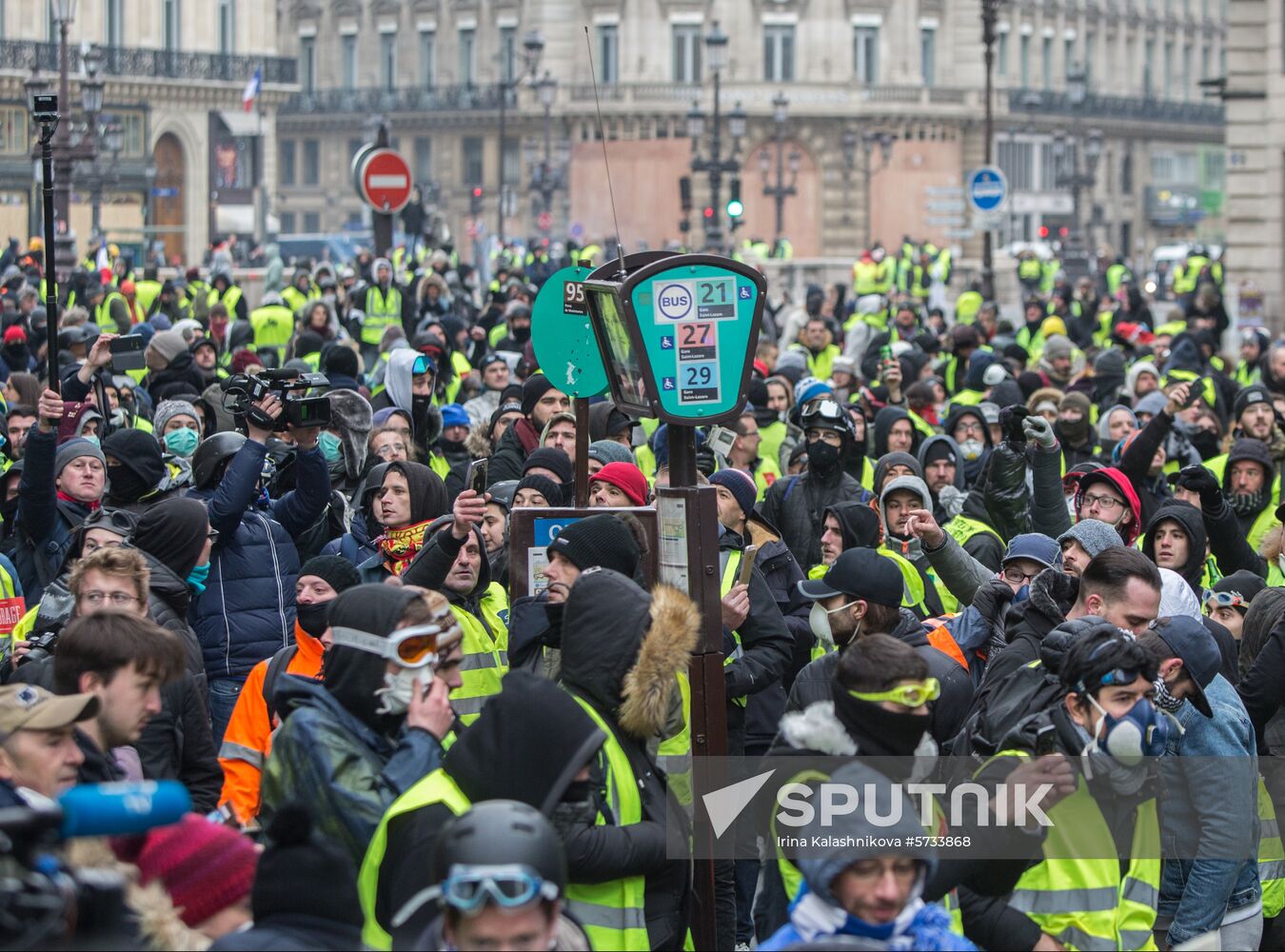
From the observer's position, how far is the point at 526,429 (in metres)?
10.5

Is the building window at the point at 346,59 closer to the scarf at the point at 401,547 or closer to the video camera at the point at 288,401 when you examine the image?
the video camera at the point at 288,401

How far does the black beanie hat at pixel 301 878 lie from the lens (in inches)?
154

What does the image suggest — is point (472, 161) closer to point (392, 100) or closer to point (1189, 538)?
point (392, 100)

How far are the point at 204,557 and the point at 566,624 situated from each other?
223 centimetres

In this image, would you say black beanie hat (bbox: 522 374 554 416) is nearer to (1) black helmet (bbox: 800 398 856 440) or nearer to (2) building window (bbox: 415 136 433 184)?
(1) black helmet (bbox: 800 398 856 440)

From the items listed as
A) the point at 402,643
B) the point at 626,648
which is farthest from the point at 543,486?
the point at 402,643

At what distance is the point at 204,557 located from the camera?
7.02 m

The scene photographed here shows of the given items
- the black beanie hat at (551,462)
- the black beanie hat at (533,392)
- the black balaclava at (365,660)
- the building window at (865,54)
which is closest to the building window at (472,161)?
the building window at (865,54)

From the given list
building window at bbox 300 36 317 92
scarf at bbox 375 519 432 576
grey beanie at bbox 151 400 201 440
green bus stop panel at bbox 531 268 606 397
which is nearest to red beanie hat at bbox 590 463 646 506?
green bus stop panel at bbox 531 268 606 397

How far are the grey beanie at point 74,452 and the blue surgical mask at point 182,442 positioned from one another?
113cm

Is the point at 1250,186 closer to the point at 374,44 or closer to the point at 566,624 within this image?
the point at 566,624

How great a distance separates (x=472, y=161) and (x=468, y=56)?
3242 mm

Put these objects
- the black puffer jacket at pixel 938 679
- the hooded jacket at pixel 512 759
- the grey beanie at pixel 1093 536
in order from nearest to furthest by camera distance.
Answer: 1. the hooded jacket at pixel 512 759
2. the black puffer jacket at pixel 938 679
3. the grey beanie at pixel 1093 536

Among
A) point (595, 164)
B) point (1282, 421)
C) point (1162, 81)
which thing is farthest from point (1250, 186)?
point (1162, 81)
